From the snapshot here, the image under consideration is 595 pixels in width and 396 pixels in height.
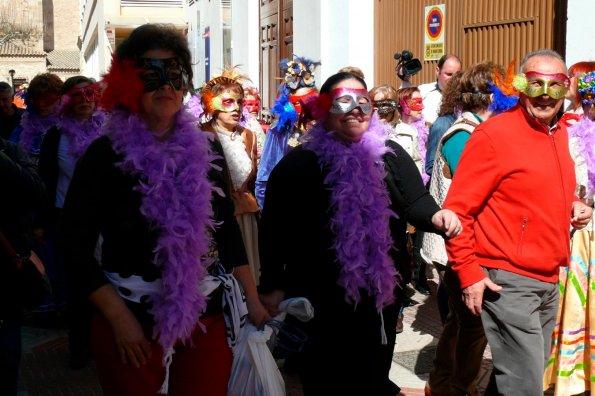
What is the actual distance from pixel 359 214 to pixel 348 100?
21.6 inches

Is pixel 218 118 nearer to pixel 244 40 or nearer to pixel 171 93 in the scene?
pixel 171 93

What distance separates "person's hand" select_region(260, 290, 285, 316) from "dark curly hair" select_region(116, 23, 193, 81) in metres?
1.08

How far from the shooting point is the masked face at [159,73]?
3.08m

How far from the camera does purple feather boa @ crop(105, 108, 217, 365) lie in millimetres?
2965

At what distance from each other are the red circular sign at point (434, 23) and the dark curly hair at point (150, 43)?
733 centimetres

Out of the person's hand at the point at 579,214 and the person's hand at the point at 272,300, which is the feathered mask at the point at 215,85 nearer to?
the person's hand at the point at 272,300

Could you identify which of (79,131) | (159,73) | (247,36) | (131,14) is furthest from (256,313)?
(131,14)

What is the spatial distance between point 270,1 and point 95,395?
1173 centimetres

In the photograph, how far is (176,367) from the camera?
10.1 feet

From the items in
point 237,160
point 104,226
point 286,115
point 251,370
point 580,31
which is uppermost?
point 580,31

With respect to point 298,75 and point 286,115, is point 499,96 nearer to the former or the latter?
point 286,115

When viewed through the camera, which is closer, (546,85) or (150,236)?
(150,236)

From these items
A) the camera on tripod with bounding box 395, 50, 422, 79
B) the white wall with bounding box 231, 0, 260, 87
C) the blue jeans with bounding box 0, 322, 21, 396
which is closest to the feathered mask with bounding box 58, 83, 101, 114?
the blue jeans with bounding box 0, 322, 21, 396

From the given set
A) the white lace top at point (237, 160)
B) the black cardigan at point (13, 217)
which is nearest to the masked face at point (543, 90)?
the black cardigan at point (13, 217)
